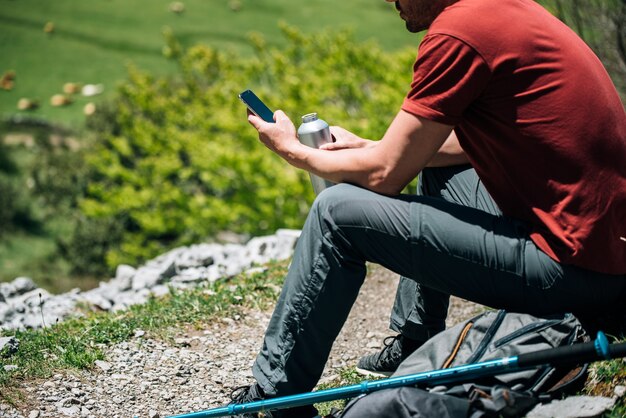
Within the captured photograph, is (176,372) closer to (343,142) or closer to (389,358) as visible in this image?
(389,358)

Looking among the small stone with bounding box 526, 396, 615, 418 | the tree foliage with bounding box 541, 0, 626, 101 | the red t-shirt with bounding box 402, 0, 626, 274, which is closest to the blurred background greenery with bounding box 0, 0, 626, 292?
the tree foliage with bounding box 541, 0, 626, 101

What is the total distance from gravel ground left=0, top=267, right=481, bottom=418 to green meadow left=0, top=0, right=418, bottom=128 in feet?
27.5

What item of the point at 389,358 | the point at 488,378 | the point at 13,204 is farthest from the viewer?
the point at 13,204

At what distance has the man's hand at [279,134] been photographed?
2.95m

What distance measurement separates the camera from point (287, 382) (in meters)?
2.79

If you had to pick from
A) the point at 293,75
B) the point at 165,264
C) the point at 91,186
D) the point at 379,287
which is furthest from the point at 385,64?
the point at 379,287

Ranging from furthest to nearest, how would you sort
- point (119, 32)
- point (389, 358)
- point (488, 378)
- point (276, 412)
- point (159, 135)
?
1. point (119, 32)
2. point (159, 135)
3. point (389, 358)
4. point (276, 412)
5. point (488, 378)

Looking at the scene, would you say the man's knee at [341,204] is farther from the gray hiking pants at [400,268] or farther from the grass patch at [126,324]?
the grass patch at [126,324]

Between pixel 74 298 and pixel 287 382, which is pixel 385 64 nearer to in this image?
pixel 74 298

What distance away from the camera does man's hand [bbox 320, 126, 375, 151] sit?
3141mm

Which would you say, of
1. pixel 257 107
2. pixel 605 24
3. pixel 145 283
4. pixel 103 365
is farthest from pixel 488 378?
pixel 605 24

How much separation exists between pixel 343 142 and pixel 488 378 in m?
1.03

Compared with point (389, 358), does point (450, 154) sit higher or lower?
higher

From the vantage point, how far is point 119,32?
579 inches
